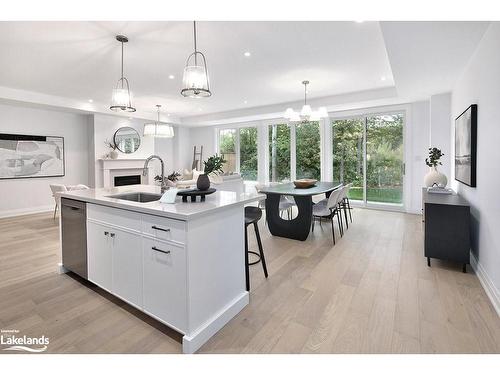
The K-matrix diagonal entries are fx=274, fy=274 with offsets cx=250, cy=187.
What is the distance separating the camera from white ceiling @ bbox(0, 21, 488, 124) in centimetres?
281

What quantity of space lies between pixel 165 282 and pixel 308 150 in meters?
→ 6.32

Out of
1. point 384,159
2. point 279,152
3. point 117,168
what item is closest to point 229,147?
point 279,152

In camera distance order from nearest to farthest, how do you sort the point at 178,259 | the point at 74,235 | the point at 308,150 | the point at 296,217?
1. the point at 178,259
2. the point at 74,235
3. the point at 296,217
4. the point at 308,150

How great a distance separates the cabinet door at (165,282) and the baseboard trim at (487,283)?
7.55 ft

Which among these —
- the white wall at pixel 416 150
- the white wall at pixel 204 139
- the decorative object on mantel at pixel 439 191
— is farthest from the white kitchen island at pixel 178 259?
the white wall at pixel 204 139

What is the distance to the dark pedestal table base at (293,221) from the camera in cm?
389

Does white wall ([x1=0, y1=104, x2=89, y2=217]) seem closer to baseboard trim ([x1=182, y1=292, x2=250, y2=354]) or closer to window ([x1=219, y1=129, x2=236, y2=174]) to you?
window ([x1=219, y1=129, x2=236, y2=174])

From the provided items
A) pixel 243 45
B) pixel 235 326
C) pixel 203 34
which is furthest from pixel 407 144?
pixel 235 326

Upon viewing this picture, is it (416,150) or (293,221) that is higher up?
(416,150)

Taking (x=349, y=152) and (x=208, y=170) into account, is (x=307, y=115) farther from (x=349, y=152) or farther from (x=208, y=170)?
(x=349, y=152)

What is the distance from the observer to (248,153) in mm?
8836

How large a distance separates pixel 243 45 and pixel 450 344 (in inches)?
134

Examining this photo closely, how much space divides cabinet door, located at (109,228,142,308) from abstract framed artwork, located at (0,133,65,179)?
220 inches

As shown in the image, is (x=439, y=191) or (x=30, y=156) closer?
(x=439, y=191)
